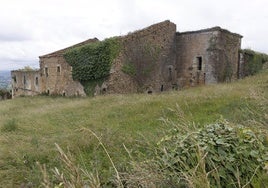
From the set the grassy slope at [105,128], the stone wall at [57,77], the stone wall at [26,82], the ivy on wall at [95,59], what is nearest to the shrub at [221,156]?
the grassy slope at [105,128]

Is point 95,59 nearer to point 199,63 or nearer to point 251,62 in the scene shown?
point 199,63

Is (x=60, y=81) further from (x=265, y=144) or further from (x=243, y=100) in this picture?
(x=265, y=144)

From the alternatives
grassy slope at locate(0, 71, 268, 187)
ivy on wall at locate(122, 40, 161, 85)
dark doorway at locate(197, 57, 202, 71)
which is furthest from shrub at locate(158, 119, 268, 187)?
dark doorway at locate(197, 57, 202, 71)

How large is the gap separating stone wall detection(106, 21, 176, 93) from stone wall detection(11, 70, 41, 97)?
474 inches

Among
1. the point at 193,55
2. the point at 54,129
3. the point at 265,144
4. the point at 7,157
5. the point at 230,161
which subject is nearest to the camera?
the point at 230,161

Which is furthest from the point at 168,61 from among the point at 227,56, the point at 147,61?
the point at 227,56

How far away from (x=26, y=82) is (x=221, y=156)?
3051cm

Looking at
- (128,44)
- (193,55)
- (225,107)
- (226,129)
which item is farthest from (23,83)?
(226,129)

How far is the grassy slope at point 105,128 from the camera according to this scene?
4.62m

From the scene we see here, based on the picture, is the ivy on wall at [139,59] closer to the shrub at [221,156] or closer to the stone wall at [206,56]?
the stone wall at [206,56]

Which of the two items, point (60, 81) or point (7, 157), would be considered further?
point (60, 81)

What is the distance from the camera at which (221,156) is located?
2.60 metres

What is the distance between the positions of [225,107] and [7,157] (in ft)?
21.1

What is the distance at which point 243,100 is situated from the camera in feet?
30.0
